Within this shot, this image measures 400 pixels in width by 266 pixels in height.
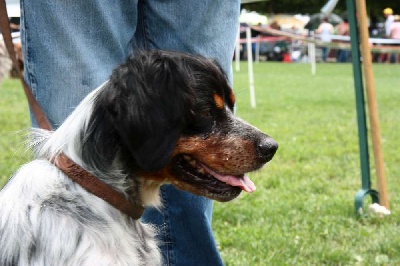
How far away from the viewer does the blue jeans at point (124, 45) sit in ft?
9.50

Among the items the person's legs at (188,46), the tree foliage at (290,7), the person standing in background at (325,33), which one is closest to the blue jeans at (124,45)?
the person's legs at (188,46)

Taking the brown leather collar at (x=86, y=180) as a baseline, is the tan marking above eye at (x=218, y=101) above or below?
above

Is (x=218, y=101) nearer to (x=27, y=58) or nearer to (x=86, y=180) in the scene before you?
(x=86, y=180)

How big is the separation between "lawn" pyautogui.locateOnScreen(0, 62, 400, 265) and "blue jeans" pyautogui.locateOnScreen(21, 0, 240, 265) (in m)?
0.33

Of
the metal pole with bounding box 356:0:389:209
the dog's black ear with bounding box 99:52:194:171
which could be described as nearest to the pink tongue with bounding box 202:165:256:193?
the dog's black ear with bounding box 99:52:194:171

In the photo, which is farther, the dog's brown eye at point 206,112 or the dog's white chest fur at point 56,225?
the dog's brown eye at point 206,112

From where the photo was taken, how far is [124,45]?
3178mm

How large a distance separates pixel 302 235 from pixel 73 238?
2.74 meters

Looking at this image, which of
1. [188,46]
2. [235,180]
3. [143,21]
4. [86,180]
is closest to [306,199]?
[188,46]

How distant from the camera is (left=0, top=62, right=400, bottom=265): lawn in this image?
4477 millimetres

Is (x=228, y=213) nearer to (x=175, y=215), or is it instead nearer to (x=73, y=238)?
(x=175, y=215)

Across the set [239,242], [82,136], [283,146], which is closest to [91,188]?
[82,136]

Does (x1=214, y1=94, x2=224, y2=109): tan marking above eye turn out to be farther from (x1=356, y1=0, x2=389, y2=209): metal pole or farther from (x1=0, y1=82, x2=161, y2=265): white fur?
(x1=356, y1=0, x2=389, y2=209): metal pole

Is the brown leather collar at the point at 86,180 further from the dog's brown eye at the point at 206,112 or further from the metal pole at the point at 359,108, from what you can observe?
the metal pole at the point at 359,108
